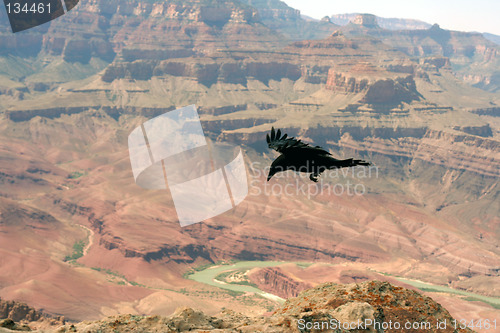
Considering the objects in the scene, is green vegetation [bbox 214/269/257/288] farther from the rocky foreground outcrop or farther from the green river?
the rocky foreground outcrop

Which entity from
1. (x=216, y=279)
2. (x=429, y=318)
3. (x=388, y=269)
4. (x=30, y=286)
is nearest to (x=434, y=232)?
(x=388, y=269)

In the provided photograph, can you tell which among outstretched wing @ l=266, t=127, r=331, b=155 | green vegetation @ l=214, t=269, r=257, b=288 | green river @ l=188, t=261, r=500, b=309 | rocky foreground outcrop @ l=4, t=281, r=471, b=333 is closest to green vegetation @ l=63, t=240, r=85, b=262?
green river @ l=188, t=261, r=500, b=309

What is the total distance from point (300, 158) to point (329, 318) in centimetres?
518

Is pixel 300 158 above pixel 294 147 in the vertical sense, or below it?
below

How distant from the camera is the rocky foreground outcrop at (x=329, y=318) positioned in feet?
51.0

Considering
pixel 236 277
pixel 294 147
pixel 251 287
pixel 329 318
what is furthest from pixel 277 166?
pixel 236 277

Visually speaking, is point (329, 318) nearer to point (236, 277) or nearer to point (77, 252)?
point (236, 277)

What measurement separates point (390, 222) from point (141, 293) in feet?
325

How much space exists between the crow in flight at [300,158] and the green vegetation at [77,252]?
14178cm

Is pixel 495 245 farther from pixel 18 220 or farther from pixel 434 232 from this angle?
pixel 18 220

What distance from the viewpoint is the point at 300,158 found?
1655 centimetres

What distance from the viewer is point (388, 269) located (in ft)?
495

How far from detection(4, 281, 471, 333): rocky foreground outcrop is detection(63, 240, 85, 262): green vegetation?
138469mm

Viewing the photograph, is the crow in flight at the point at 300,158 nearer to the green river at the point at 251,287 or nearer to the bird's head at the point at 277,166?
the bird's head at the point at 277,166
